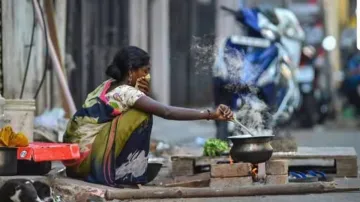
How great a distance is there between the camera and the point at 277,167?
22.8 feet

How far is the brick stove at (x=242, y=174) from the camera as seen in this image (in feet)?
22.5

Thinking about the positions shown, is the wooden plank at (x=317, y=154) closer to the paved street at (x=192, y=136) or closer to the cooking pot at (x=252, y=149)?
the cooking pot at (x=252, y=149)

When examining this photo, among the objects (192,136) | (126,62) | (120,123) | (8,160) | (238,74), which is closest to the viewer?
(8,160)

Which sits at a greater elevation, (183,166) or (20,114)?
(20,114)

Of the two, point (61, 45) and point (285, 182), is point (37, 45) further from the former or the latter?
point (285, 182)

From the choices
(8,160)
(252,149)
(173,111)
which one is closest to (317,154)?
(252,149)

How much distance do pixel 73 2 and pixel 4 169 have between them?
5.33 meters

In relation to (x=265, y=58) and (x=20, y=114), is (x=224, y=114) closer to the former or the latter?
(x=20, y=114)

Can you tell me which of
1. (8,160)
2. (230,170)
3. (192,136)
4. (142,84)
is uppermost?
(142,84)

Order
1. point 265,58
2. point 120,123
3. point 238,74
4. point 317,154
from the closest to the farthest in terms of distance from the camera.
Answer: point 120,123
point 317,154
point 238,74
point 265,58

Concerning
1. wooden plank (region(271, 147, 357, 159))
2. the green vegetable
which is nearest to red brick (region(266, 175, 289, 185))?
wooden plank (region(271, 147, 357, 159))

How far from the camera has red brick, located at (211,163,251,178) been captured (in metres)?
6.87

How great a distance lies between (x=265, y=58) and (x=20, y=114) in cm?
351

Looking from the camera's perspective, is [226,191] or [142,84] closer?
[226,191]
